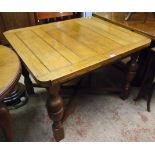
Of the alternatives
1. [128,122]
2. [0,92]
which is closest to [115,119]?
[128,122]

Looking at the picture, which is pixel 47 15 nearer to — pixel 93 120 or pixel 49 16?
pixel 49 16

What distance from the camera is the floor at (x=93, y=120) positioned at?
139 cm

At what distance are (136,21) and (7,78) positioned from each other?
1.43 m

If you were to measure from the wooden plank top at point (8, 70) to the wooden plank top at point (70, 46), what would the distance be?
10cm

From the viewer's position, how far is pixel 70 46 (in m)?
1.28

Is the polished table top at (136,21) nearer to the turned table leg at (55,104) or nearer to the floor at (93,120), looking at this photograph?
the floor at (93,120)

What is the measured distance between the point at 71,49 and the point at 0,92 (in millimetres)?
610

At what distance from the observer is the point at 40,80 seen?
94 cm

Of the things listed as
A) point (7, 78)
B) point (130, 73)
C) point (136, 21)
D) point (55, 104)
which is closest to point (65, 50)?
point (55, 104)

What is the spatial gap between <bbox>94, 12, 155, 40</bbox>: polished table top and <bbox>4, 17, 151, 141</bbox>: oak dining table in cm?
7

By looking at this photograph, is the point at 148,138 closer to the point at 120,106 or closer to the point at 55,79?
the point at 120,106

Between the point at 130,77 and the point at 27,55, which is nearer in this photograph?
the point at 27,55
